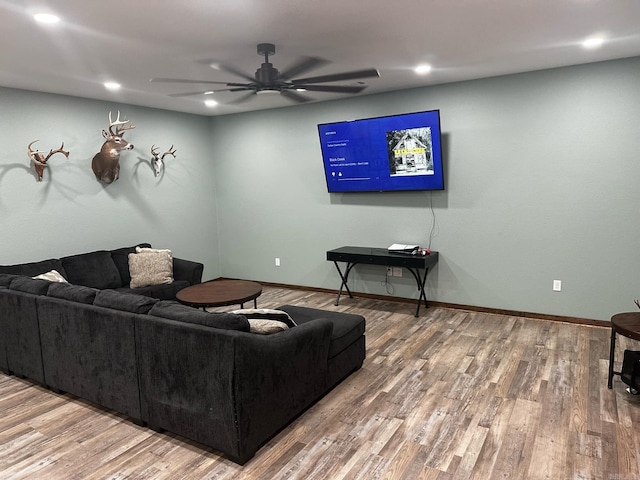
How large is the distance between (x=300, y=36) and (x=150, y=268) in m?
3.21

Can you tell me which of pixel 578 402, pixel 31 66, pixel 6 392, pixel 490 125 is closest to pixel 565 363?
pixel 578 402

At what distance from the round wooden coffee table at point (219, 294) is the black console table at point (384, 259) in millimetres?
1277

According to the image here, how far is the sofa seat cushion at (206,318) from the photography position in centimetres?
248

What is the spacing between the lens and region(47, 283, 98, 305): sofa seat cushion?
304cm

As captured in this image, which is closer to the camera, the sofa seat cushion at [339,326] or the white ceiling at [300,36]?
the white ceiling at [300,36]

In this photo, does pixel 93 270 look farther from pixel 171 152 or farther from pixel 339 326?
pixel 339 326

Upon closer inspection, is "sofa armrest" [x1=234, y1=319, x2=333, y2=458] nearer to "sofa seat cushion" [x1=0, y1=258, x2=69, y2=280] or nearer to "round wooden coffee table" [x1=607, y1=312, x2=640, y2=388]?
"round wooden coffee table" [x1=607, y1=312, x2=640, y2=388]

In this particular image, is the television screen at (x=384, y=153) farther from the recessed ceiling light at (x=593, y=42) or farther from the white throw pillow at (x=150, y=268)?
the white throw pillow at (x=150, y=268)

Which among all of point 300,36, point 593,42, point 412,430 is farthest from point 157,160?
point 593,42

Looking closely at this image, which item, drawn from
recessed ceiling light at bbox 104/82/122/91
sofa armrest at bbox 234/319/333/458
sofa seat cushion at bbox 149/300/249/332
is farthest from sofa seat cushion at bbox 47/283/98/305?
recessed ceiling light at bbox 104/82/122/91

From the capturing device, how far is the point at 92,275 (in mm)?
4836

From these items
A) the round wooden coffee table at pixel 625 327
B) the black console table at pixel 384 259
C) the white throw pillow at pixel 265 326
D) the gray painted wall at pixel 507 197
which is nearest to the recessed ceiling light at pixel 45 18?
the white throw pillow at pixel 265 326

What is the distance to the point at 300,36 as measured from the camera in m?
3.12

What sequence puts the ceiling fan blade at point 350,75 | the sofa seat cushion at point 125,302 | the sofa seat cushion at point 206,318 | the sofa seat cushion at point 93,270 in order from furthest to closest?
the sofa seat cushion at point 93,270 → the ceiling fan blade at point 350,75 → the sofa seat cushion at point 125,302 → the sofa seat cushion at point 206,318
